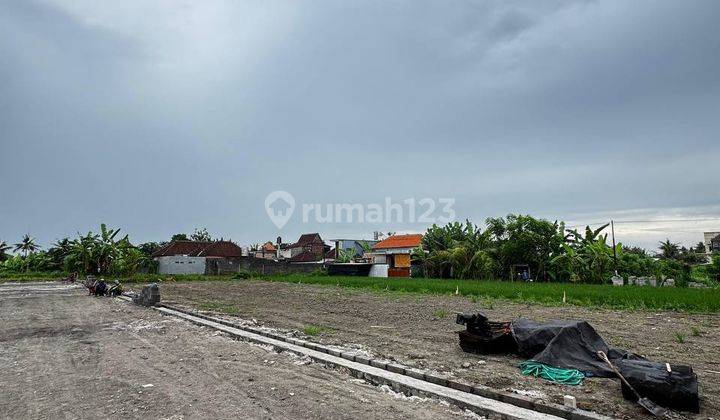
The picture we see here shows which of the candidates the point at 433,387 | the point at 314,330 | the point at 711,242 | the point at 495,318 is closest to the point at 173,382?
the point at 433,387

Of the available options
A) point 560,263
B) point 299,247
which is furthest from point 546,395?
point 299,247

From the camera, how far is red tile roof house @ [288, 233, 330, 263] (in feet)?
188

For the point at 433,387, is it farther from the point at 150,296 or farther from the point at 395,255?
the point at 395,255

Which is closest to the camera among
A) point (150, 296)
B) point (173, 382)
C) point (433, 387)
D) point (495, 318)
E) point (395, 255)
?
point (433, 387)

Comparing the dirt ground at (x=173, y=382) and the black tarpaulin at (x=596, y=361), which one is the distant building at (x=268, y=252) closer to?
the dirt ground at (x=173, y=382)

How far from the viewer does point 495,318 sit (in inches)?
454

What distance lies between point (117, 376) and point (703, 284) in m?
28.5

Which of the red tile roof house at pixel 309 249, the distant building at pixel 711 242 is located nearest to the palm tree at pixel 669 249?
the distant building at pixel 711 242

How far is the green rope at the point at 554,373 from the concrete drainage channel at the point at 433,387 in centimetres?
116

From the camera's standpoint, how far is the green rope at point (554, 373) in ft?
18.6

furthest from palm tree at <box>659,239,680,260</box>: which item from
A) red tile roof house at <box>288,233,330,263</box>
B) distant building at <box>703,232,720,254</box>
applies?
red tile roof house at <box>288,233,330,263</box>

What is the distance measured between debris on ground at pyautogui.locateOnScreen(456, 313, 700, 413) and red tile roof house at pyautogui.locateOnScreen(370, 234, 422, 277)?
3124 cm

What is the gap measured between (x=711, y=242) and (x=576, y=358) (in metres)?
78.0

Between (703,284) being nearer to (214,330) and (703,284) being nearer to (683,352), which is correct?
(683,352)
